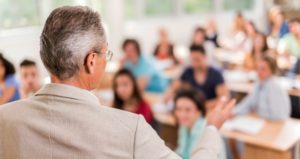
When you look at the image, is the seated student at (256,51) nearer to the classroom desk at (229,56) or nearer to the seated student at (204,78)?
the classroom desk at (229,56)

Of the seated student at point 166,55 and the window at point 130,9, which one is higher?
the window at point 130,9

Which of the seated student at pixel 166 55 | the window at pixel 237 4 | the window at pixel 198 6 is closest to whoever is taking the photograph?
the seated student at pixel 166 55

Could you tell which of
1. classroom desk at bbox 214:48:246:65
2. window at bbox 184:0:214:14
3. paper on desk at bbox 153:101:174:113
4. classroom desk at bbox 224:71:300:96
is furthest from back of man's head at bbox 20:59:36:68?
window at bbox 184:0:214:14

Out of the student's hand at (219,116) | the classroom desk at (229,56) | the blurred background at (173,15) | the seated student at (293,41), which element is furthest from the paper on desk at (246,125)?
the blurred background at (173,15)

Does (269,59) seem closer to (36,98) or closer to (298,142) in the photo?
(298,142)

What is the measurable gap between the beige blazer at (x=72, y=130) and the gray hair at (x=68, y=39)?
0.17 feet

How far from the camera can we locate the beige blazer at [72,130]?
884 millimetres

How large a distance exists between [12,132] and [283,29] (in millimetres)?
5742

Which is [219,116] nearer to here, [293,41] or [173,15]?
[293,41]

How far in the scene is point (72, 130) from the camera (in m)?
0.89

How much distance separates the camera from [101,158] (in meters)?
0.89

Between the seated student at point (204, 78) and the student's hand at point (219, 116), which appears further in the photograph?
the seated student at point (204, 78)

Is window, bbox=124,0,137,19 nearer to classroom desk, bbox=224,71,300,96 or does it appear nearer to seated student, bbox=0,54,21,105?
classroom desk, bbox=224,71,300,96

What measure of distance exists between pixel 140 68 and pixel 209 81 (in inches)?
33.8
